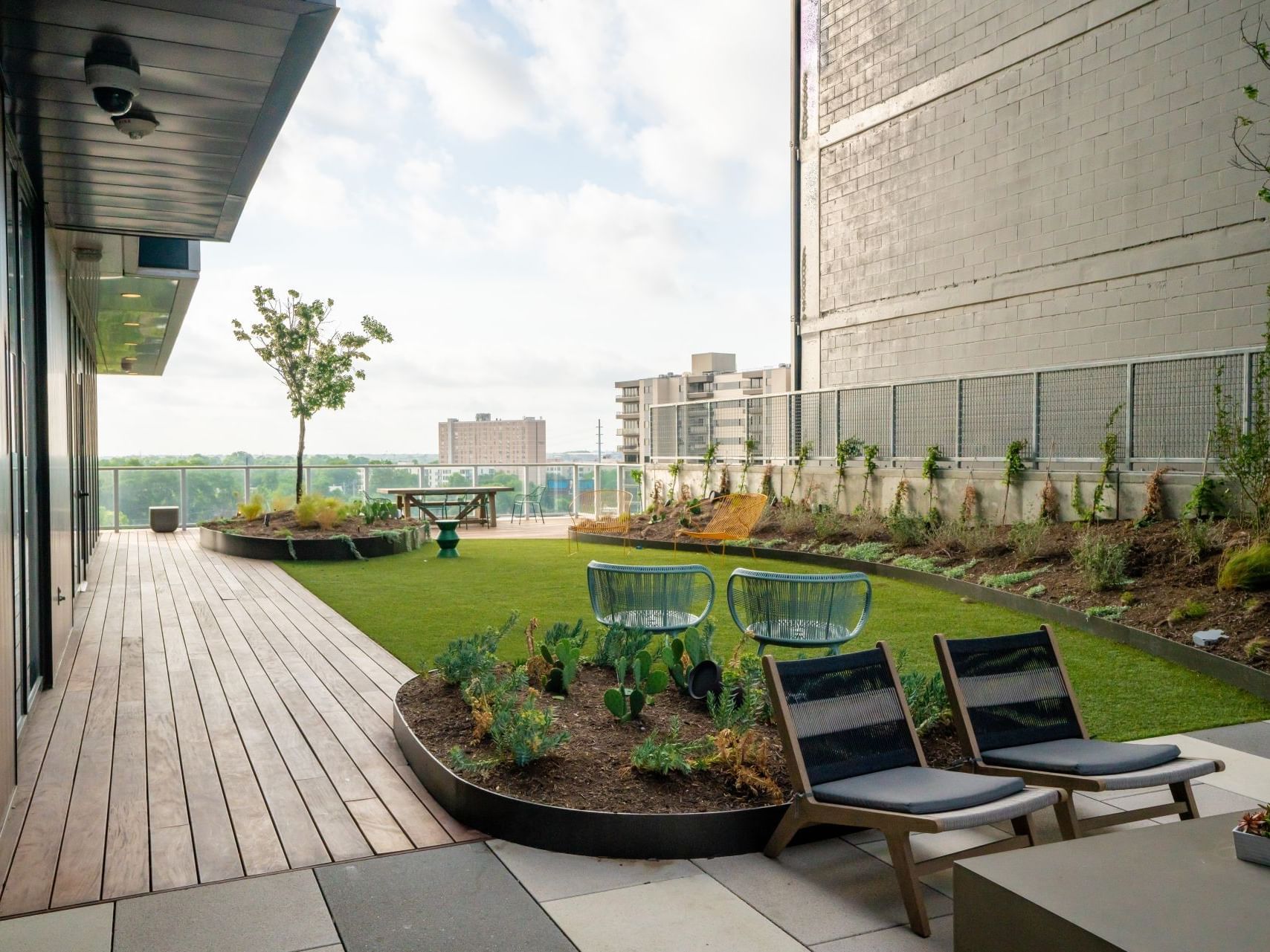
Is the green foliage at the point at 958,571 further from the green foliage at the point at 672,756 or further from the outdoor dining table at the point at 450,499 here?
the outdoor dining table at the point at 450,499

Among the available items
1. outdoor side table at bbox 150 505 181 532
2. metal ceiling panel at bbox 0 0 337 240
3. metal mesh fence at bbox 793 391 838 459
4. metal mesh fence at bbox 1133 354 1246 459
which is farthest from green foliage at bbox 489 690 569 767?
A: outdoor side table at bbox 150 505 181 532

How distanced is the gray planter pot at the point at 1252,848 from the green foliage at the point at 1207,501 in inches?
262

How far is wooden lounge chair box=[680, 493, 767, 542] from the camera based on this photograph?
1169 cm

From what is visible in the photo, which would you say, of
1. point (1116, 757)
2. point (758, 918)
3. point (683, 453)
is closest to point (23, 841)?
point (758, 918)

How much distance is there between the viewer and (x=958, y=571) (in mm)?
9203

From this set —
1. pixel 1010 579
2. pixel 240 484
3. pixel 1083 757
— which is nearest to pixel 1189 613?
pixel 1010 579

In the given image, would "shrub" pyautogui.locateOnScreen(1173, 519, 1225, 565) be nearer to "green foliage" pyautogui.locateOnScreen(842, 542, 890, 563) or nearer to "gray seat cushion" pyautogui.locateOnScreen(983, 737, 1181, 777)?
"green foliage" pyautogui.locateOnScreen(842, 542, 890, 563)

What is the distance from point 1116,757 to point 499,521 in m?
15.7

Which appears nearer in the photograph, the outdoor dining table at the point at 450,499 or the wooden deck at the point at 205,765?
the wooden deck at the point at 205,765

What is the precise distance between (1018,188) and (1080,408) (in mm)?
3567

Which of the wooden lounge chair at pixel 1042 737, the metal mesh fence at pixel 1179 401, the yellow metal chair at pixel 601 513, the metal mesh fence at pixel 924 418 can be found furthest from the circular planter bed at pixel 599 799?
the yellow metal chair at pixel 601 513

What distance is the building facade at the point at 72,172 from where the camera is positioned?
131 inches

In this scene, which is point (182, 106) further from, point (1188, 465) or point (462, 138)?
point (462, 138)

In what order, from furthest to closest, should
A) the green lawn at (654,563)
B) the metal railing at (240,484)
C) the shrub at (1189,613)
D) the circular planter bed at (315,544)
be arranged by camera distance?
the metal railing at (240,484), the circular planter bed at (315,544), the shrub at (1189,613), the green lawn at (654,563)
